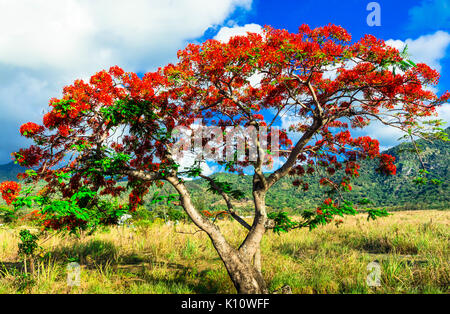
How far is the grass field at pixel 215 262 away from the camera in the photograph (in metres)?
5.27

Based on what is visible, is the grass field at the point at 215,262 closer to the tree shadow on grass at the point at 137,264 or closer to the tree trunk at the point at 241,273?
the tree shadow on grass at the point at 137,264

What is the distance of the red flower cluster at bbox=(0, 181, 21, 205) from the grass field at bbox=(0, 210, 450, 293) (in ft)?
7.52

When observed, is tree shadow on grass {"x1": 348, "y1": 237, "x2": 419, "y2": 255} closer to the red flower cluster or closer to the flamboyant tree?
the flamboyant tree

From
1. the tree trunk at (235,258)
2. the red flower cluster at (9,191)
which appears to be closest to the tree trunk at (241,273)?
the tree trunk at (235,258)

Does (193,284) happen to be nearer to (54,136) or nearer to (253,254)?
(253,254)

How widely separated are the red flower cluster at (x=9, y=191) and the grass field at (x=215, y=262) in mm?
2293

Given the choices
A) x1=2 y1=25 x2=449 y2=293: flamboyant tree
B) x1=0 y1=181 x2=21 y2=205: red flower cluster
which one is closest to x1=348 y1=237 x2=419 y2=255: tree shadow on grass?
x1=2 y1=25 x2=449 y2=293: flamboyant tree

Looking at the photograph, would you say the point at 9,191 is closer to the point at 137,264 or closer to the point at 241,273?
the point at 241,273

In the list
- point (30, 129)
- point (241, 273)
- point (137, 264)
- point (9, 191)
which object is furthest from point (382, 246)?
point (30, 129)

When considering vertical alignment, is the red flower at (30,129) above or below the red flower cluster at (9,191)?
above

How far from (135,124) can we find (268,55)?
320 cm

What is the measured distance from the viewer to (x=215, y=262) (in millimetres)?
7660
